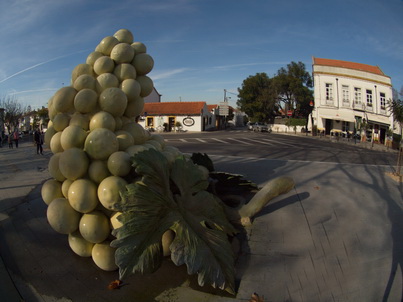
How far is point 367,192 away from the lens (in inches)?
219

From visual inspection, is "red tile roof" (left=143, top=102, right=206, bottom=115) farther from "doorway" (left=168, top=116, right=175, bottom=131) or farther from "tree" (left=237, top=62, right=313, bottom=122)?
"tree" (left=237, top=62, right=313, bottom=122)

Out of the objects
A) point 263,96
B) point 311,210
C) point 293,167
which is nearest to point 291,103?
point 263,96

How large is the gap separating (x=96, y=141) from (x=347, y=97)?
3274 cm

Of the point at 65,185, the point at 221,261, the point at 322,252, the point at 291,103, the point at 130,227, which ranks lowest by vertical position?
the point at 322,252

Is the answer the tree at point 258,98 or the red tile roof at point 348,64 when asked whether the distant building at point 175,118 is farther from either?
the red tile roof at point 348,64

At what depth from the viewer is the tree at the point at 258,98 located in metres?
42.2

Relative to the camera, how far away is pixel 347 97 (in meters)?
29.9

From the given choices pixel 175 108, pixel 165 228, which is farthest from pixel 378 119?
pixel 165 228

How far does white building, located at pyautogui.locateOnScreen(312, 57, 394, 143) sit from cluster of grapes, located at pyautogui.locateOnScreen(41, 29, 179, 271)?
94.2 feet

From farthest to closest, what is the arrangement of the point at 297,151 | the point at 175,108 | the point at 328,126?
the point at 175,108 < the point at 328,126 < the point at 297,151

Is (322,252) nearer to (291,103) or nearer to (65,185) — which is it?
(65,185)

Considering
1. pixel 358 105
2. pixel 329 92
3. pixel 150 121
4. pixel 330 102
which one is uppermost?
pixel 329 92

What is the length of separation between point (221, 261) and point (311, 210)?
2.47 meters

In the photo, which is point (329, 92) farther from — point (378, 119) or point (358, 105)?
point (378, 119)
